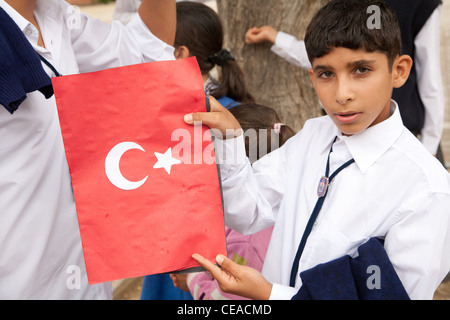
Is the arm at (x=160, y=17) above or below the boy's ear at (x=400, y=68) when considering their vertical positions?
below

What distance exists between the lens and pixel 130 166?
135 cm

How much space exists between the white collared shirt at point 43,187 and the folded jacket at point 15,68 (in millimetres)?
123

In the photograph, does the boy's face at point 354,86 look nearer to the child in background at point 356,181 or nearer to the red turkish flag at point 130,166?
the child in background at point 356,181

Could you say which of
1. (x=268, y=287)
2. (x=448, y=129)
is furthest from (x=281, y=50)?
(x=448, y=129)

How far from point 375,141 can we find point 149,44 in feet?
3.07

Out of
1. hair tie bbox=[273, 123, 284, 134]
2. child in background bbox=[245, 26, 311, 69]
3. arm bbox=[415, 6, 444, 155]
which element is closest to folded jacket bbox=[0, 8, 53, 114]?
hair tie bbox=[273, 123, 284, 134]

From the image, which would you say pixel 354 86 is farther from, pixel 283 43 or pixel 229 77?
pixel 283 43

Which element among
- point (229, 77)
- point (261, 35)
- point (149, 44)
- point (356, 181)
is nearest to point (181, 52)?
point (229, 77)

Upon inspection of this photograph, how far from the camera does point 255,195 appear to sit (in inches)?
62.1

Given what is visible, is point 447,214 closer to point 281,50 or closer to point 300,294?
point 300,294

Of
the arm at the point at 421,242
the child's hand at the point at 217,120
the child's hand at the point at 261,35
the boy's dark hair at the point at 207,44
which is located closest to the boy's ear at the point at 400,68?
the arm at the point at 421,242

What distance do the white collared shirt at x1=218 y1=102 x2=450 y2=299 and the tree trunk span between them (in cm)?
148

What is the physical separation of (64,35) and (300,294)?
1.11 metres

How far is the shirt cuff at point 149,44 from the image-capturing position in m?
1.95
